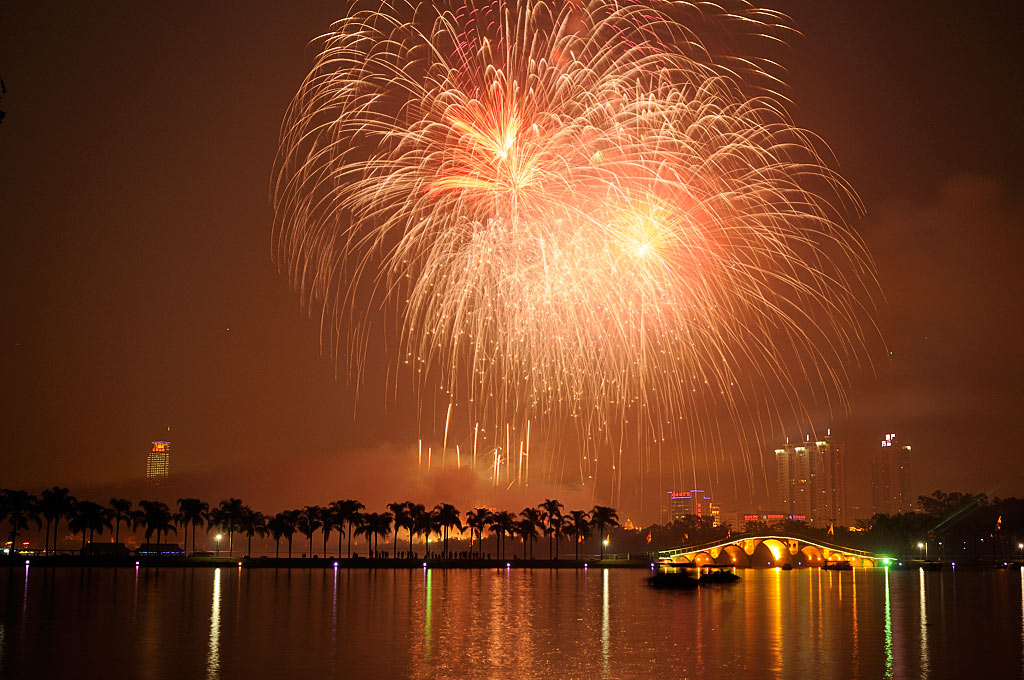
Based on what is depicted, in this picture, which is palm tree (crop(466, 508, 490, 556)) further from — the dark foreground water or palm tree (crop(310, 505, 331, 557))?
the dark foreground water

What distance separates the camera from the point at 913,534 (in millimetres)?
169250

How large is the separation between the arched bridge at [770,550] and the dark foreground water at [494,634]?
7653cm

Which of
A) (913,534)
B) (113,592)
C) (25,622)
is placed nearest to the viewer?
Answer: (25,622)

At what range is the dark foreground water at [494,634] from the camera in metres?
28.4

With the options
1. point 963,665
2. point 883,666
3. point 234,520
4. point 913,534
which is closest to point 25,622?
point 883,666

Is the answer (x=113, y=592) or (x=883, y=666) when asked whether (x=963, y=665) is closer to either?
(x=883, y=666)

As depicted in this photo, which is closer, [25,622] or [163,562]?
[25,622]

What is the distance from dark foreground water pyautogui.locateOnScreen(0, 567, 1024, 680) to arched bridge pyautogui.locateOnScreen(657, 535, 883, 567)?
76531 millimetres

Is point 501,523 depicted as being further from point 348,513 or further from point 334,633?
point 334,633

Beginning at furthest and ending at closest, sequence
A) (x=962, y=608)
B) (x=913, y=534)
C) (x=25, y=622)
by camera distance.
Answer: (x=913, y=534)
(x=962, y=608)
(x=25, y=622)

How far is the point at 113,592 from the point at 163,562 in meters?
55.8

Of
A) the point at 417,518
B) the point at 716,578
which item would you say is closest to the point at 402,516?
the point at 417,518

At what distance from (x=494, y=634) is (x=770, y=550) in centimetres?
12141

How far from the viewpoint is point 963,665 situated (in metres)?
30.3
